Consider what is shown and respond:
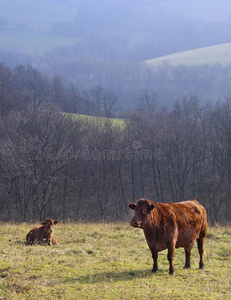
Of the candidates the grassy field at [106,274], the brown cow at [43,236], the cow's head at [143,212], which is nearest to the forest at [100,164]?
the brown cow at [43,236]

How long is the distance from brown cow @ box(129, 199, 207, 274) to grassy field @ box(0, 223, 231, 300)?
65 centimetres

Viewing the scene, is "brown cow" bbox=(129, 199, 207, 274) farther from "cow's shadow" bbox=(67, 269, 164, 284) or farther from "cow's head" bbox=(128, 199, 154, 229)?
"cow's shadow" bbox=(67, 269, 164, 284)

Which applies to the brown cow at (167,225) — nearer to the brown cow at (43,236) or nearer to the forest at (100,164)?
the brown cow at (43,236)

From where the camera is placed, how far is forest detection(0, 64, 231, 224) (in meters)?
37.6

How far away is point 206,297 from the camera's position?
7000mm

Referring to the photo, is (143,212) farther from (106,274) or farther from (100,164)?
(100,164)

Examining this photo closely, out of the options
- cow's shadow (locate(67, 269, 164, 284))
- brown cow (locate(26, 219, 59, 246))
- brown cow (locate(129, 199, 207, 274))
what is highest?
brown cow (locate(129, 199, 207, 274))

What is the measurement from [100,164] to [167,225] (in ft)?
134

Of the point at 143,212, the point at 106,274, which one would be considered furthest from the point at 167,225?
the point at 106,274

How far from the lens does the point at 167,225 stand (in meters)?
8.60

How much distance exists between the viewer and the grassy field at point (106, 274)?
706 cm

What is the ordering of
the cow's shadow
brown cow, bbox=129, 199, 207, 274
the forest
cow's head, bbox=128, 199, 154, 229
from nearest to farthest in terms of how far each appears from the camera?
the cow's shadow < cow's head, bbox=128, 199, 154, 229 < brown cow, bbox=129, 199, 207, 274 < the forest

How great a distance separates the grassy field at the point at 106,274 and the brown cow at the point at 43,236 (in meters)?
0.46

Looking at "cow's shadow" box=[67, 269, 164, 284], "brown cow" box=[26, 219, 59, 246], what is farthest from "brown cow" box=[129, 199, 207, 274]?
"brown cow" box=[26, 219, 59, 246]
